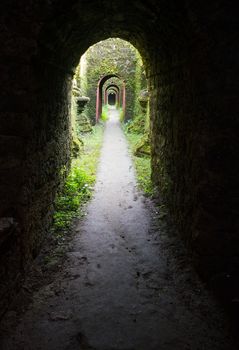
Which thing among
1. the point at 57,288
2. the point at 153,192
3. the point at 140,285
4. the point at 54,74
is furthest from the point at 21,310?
the point at 153,192

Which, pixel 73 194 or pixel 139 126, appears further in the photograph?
pixel 139 126

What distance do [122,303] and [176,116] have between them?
289 centimetres

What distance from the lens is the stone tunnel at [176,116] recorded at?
11.3 ft

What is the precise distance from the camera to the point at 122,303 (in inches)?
143

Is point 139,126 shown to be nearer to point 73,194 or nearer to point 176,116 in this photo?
point 73,194

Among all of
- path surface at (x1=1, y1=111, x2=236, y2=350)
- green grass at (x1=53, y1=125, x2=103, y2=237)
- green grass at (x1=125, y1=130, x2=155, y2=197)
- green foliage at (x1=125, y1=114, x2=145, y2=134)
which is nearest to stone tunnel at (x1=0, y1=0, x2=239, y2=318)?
path surface at (x1=1, y1=111, x2=236, y2=350)

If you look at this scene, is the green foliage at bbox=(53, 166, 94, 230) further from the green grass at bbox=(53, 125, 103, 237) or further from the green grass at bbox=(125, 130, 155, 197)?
the green grass at bbox=(125, 130, 155, 197)

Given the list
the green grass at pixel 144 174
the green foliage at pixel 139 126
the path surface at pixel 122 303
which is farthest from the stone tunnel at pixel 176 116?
the green foliage at pixel 139 126

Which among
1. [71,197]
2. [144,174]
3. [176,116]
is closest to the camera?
[176,116]

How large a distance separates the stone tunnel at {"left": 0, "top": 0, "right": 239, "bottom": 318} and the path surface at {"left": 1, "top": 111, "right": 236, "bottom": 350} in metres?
0.40

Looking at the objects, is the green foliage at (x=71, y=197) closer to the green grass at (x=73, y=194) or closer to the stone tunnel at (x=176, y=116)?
the green grass at (x=73, y=194)

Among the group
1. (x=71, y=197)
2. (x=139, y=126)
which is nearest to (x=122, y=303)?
(x=71, y=197)

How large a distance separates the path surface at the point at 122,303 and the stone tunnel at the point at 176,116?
401 millimetres

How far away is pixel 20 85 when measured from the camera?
3529 mm
